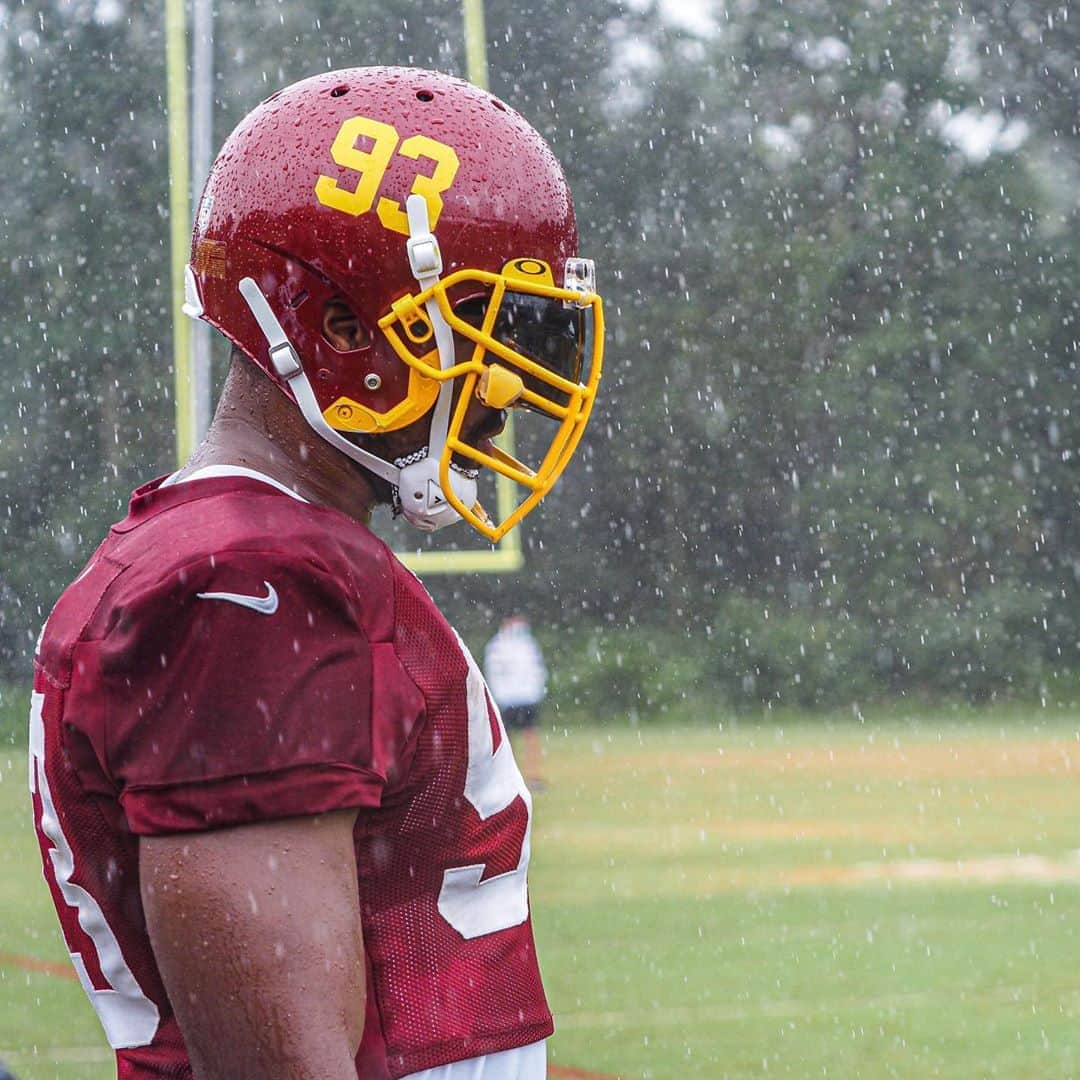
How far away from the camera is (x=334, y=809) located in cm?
123

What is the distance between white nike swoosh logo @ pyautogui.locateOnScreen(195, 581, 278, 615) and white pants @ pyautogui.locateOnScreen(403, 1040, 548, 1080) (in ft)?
1.27

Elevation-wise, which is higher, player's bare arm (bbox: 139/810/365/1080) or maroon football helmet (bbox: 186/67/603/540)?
maroon football helmet (bbox: 186/67/603/540)

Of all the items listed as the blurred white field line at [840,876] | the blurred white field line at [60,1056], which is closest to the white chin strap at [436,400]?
the blurred white field line at [60,1056]

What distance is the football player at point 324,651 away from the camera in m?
1.22

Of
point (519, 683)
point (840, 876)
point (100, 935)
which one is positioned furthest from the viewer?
point (519, 683)

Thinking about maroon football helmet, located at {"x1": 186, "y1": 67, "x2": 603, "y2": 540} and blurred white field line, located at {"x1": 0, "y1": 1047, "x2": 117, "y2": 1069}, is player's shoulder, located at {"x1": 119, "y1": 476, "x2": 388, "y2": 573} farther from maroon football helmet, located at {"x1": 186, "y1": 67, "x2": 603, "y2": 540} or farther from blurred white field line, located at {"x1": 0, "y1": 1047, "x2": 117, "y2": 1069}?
blurred white field line, located at {"x1": 0, "y1": 1047, "x2": 117, "y2": 1069}

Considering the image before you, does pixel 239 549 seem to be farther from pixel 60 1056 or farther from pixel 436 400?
pixel 60 1056

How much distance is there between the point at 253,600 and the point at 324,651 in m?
0.06

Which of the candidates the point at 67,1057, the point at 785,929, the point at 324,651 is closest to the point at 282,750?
the point at 324,651

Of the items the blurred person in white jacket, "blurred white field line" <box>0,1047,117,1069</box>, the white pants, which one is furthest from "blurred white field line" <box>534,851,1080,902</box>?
the white pants

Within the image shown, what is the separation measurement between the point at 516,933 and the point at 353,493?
1.24ft

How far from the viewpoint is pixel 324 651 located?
49.4 inches

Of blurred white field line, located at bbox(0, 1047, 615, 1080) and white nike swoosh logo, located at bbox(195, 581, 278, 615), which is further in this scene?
blurred white field line, located at bbox(0, 1047, 615, 1080)

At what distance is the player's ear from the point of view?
151 cm
